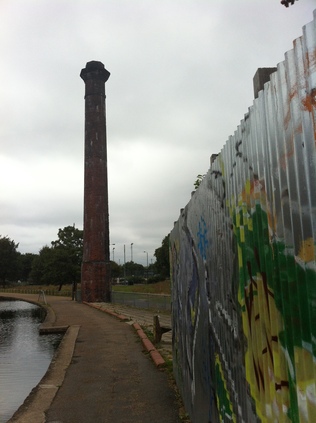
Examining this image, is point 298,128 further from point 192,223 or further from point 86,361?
point 86,361

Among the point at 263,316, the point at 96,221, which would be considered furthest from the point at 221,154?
the point at 96,221

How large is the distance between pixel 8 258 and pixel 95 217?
53375 mm

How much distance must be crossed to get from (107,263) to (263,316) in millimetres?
32105

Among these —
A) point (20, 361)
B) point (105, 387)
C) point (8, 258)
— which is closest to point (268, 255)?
point (105, 387)

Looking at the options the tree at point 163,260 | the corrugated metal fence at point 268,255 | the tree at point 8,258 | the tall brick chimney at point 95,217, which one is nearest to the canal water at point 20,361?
the corrugated metal fence at point 268,255

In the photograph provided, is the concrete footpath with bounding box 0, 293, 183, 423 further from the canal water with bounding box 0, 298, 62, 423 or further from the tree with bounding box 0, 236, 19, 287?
the tree with bounding box 0, 236, 19, 287

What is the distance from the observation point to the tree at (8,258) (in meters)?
80.4

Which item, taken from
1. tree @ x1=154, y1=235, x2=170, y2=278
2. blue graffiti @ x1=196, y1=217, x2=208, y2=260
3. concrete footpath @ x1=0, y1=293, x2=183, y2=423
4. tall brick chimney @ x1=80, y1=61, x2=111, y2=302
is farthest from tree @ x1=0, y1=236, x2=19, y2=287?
blue graffiti @ x1=196, y1=217, x2=208, y2=260

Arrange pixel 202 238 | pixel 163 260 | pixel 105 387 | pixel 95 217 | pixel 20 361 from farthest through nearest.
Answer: pixel 163 260
pixel 95 217
pixel 20 361
pixel 105 387
pixel 202 238

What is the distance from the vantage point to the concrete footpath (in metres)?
5.83

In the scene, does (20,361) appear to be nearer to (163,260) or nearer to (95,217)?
(95,217)

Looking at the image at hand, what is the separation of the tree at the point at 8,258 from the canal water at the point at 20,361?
63.9 m

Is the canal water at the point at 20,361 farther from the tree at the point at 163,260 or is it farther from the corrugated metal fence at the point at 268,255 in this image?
the tree at the point at 163,260

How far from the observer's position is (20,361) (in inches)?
456
